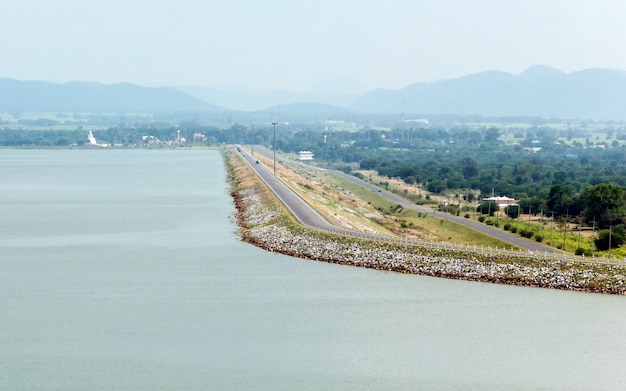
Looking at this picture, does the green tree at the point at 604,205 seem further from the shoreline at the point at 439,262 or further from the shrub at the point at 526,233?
the shoreline at the point at 439,262

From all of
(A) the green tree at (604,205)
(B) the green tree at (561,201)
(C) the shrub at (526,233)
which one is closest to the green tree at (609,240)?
(C) the shrub at (526,233)

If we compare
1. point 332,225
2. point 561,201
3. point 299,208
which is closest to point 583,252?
point 332,225

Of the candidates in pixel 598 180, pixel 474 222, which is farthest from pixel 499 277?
pixel 598 180

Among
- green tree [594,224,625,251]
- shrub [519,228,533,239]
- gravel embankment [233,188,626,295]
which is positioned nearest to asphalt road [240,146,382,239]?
gravel embankment [233,188,626,295]

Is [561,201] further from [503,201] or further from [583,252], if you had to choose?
[583,252]

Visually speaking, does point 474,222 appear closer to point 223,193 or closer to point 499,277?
point 499,277

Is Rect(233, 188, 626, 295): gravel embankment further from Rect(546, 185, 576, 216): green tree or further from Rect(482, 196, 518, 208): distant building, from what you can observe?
Rect(482, 196, 518, 208): distant building
